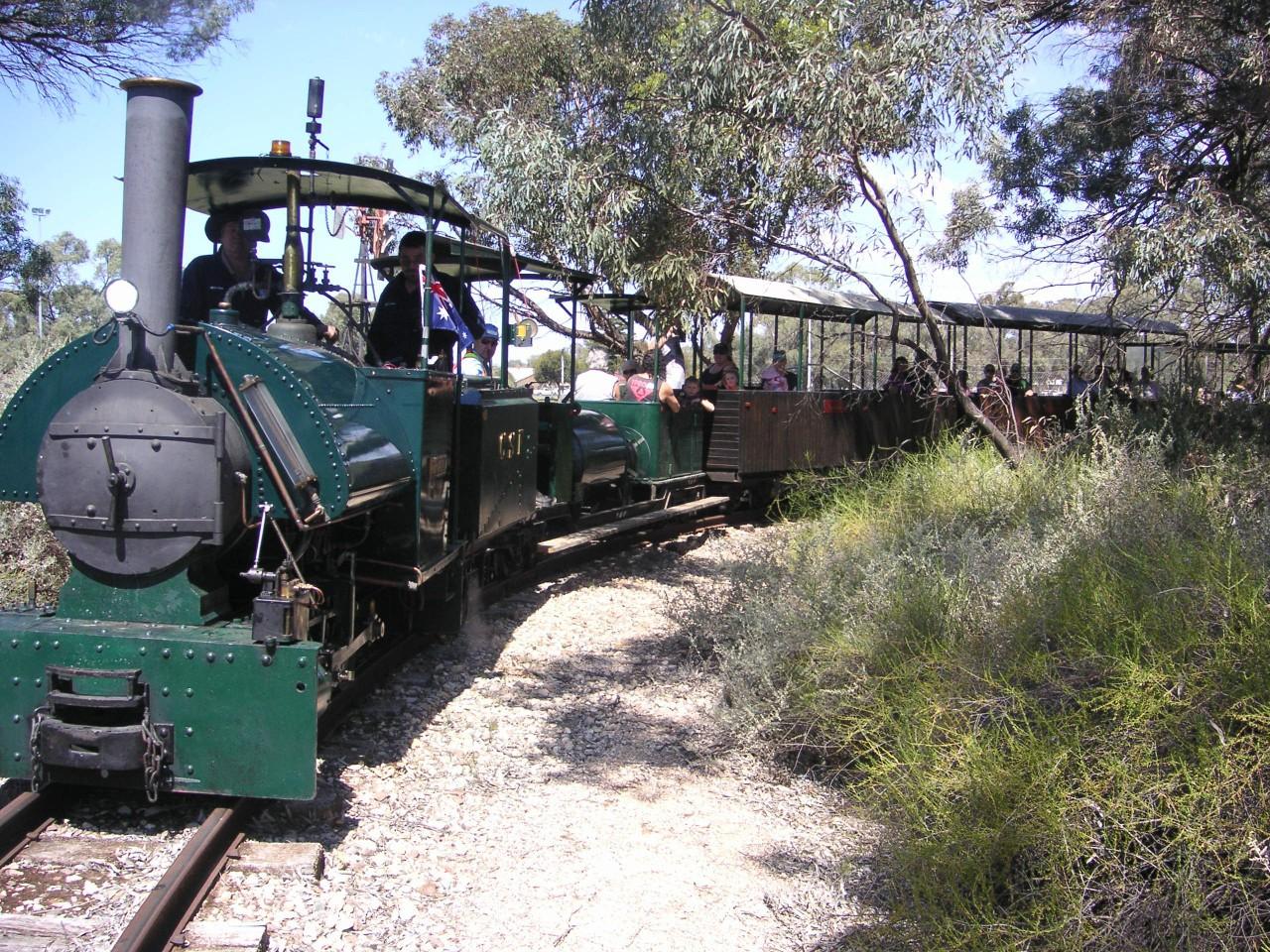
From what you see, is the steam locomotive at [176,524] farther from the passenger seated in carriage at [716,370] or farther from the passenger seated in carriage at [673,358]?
the passenger seated in carriage at [716,370]

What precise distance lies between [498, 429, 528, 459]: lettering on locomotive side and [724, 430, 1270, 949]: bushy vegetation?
180 centimetres

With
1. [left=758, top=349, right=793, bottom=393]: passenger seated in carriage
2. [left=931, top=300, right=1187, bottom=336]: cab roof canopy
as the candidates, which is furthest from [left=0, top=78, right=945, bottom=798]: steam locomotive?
[left=931, top=300, right=1187, bottom=336]: cab roof canopy

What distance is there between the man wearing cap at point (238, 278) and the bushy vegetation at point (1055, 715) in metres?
2.99

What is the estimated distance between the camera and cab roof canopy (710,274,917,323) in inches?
476

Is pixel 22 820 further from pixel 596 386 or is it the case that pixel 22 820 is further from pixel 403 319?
pixel 596 386

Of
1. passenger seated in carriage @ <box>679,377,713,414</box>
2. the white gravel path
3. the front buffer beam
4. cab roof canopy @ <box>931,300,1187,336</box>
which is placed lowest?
the white gravel path

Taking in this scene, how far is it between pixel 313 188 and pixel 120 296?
152cm

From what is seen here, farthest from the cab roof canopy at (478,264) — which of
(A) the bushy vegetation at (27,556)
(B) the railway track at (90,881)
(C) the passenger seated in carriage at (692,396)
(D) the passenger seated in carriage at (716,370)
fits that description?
(D) the passenger seated in carriage at (716,370)

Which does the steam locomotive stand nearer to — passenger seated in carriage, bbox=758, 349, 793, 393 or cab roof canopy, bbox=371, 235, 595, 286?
cab roof canopy, bbox=371, 235, 595, 286

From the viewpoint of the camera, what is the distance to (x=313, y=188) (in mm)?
5215

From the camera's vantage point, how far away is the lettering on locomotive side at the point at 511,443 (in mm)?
6902

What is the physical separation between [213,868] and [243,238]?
3.19 metres

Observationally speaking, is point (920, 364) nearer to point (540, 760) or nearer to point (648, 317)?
point (648, 317)

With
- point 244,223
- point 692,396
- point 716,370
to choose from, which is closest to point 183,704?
point 244,223
